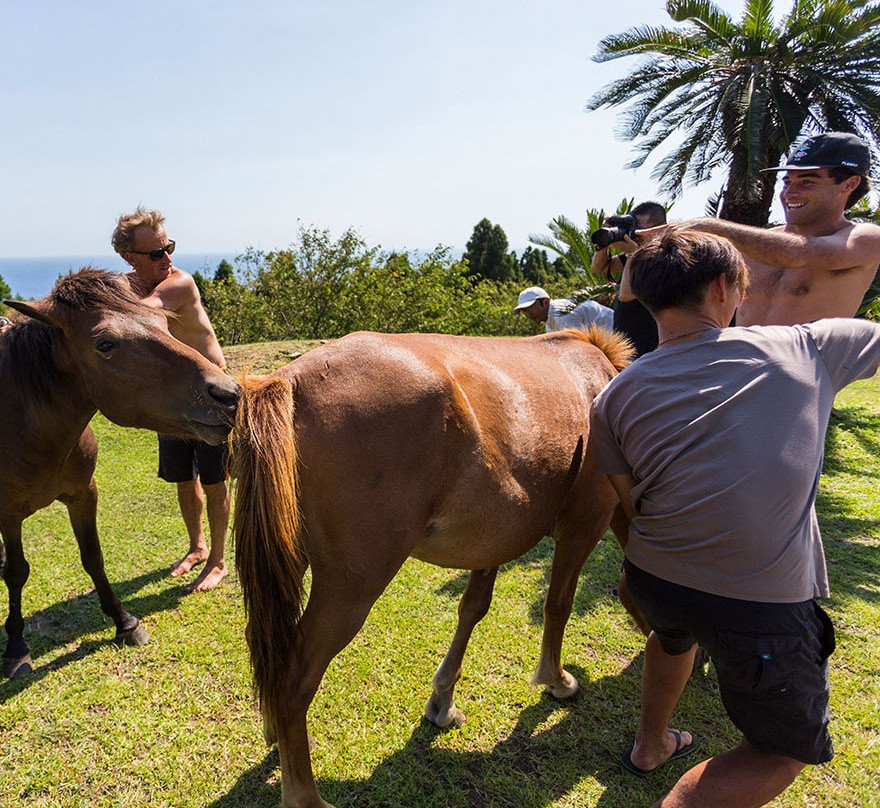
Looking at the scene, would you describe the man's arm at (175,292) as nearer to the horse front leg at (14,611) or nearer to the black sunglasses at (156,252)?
the black sunglasses at (156,252)

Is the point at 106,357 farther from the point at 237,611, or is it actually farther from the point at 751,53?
the point at 751,53

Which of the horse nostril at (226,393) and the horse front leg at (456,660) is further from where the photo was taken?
the horse front leg at (456,660)

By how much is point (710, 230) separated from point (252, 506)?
1993 mm

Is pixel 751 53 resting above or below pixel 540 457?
above

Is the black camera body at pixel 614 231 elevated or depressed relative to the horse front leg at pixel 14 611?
elevated

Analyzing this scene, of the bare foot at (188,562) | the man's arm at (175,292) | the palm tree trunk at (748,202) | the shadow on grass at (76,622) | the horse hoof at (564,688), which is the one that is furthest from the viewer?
the palm tree trunk at (748,202)

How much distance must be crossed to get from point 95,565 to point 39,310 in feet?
5.18

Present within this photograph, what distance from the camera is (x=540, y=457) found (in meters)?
2.39

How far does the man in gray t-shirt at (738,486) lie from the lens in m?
1.62

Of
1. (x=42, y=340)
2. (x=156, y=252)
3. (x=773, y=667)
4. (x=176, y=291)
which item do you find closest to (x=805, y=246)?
(x=773, y=667)

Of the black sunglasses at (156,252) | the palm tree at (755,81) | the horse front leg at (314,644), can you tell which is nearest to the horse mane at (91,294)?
the black sunglasses at (156,252)

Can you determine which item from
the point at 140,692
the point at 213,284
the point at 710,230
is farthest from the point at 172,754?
the point at 213,284

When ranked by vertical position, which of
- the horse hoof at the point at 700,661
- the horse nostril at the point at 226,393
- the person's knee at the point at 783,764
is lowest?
the horse hoof at the point at 700,661

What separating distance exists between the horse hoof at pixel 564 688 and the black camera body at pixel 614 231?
2.15m
